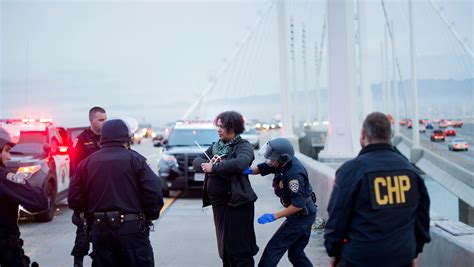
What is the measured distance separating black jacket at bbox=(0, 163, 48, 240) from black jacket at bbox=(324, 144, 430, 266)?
2094 mm

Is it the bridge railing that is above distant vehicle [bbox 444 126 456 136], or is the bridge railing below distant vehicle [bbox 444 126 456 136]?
above

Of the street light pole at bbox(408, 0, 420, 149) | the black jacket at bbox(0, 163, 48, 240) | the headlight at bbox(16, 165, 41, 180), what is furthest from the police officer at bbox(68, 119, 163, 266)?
the street light pole at bbox(408, 0, 420, 149)

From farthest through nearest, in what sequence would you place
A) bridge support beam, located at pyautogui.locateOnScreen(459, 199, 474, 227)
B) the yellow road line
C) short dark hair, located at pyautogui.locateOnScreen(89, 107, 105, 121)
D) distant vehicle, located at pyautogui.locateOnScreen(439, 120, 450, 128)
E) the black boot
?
1. distant vehicle, located at pyautogui.locateOnScreen(439, 120, 450, 128)
2. bridge support beam, located at pyautogui.locateOnScreen(459, 199, 474, 227)
3. the yellow road line
4. short dark hair, located at pyautogui.locateOnScreen(89, 107, 105, 121)
5. the black boot

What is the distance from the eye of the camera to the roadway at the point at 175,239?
8523 mm

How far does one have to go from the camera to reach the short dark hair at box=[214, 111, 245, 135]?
5.90m

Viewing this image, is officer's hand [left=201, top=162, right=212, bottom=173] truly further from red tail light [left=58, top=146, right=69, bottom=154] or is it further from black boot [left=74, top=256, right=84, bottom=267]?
red tail light [left=58, top=146, right=69, bottom=154]

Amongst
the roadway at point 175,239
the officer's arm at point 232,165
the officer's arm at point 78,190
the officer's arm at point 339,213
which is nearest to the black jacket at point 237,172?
the officer's arm at point 232,165

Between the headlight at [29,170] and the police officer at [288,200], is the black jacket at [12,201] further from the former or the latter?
the headlight at [29,170]

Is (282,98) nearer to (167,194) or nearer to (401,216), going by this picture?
(167,194)

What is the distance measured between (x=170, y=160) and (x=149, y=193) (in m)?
10.7

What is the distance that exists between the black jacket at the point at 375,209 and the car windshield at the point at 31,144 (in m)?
8.87

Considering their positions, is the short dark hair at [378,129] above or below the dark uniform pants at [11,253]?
above

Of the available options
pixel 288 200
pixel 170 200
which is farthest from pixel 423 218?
pixel 170 200

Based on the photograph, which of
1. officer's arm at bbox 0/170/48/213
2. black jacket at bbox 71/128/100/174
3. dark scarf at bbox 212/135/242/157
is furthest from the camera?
black jacket at bbox 71/128/100/174
